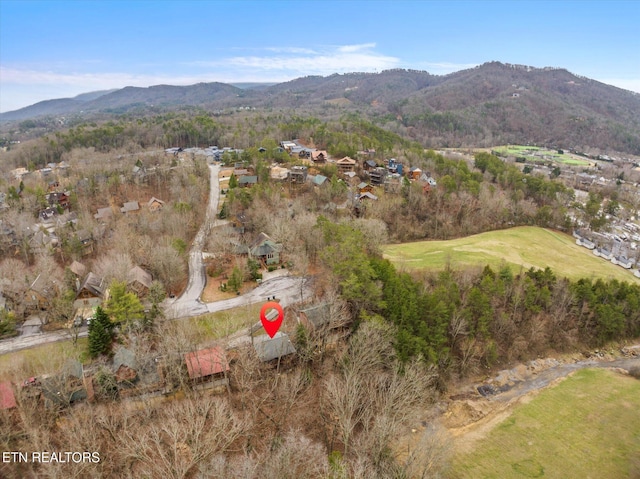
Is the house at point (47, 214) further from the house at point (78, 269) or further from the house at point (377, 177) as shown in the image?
the house at point (377, 177)

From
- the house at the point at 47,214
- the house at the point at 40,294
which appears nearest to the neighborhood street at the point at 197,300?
the house at the point at 40,294

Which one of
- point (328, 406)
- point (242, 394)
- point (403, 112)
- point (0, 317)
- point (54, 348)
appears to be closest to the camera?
point (242, 394)

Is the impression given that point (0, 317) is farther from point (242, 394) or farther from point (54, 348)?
point (242, 394)

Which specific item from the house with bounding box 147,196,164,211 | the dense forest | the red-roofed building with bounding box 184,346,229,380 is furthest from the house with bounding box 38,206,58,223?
the red-roofed building with bounding box 184,346,229,380

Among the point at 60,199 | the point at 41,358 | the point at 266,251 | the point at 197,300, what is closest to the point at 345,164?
the point at 266,251

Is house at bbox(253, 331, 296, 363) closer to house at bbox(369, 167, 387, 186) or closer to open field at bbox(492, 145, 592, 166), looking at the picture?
house at bbox(369, 167, 387, 186)

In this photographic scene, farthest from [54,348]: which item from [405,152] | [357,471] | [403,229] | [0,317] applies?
[405,152]
